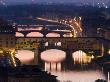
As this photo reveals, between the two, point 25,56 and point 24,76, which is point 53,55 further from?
point 24,76

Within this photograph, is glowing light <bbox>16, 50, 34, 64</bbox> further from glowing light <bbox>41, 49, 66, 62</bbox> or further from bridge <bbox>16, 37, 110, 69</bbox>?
glowing light <bbox>41, 49, 66, 62</bbox>

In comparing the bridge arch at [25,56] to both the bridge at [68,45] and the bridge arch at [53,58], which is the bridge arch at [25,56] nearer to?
the bridge at [68,45]

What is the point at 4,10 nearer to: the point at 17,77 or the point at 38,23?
the point at 38,23

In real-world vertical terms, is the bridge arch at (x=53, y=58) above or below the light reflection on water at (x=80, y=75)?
below

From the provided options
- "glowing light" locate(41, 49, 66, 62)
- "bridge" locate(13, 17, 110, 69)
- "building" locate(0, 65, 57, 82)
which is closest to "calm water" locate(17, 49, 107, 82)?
"glowing light" locate(41, 49, 66, 62)

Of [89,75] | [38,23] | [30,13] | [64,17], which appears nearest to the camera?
[89,75]

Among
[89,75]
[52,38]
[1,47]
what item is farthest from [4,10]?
[89,75]

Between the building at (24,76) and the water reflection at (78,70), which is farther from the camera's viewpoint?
the water reflection at (78,70)

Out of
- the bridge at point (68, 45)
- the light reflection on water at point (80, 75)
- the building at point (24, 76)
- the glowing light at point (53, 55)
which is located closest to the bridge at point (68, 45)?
the bridge at point (68, 45)

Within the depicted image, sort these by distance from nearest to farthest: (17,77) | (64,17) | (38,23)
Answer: (17,77) → (38,23) → (64,17)
